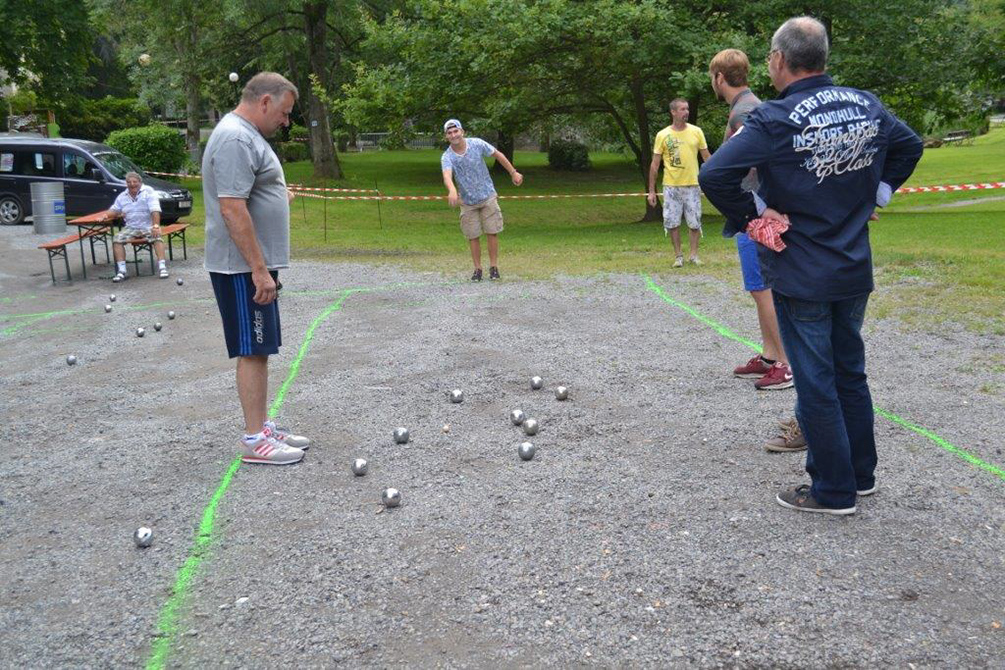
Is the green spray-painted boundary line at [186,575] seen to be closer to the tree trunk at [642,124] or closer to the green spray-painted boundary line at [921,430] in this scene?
the green spray-painted boundary line at [921,430]

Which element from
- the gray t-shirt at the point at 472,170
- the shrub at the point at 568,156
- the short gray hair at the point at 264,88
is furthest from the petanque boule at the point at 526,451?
the shrub at the point at 568,156

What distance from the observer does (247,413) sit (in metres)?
5.32

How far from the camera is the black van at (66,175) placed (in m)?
21.5

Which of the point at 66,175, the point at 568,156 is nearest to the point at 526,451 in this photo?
the point at 66,175

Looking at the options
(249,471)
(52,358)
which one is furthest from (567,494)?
(52,358)

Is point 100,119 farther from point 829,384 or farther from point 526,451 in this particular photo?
point 829,384

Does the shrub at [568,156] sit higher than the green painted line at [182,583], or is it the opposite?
the shrub at [568,156]

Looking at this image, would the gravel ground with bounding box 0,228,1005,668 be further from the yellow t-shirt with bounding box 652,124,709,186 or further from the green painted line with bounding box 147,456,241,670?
the yellow t-shirt with bounding box 652,124,709,186

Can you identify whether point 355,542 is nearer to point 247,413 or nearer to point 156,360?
point 247,413

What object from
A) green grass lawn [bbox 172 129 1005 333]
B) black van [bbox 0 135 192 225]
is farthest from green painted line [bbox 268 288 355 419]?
black van [bbox 0 135 192 225]

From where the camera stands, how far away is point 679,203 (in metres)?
11.6

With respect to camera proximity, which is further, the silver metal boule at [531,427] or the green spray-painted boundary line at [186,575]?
the silver metal boule at [531,427]

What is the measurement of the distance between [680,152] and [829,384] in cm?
769

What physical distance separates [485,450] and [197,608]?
213 cm
